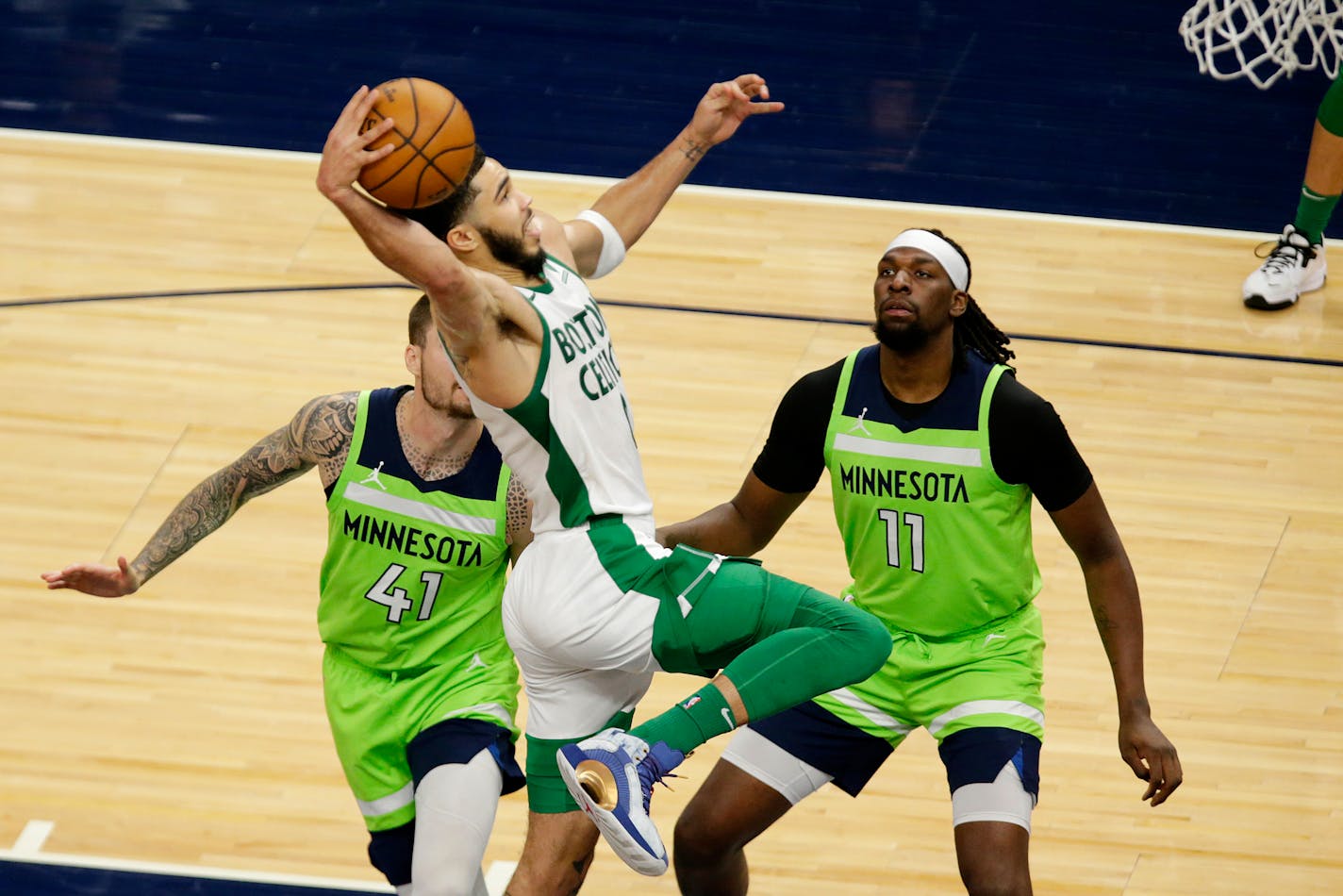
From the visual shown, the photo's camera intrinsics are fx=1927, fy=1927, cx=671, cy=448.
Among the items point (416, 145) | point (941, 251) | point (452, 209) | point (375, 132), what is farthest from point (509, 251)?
point (941, 251)

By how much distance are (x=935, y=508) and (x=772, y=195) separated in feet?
18.7

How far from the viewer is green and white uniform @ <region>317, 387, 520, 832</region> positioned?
509 centimetres

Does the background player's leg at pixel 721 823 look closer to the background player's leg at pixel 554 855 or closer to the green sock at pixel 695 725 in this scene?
the background player's leg at pixel 554 855

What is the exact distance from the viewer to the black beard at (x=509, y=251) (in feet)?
14.9

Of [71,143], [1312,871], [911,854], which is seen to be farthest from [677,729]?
[71,143]

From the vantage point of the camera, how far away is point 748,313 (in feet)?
31.0

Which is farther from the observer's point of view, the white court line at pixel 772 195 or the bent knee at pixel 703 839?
the white court line at pixel 772 195

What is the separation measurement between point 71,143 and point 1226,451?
6.62 metres

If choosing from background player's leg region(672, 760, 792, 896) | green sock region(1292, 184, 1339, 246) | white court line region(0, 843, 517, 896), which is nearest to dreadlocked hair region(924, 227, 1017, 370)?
background player's leg region(672, 760, 792, 896)

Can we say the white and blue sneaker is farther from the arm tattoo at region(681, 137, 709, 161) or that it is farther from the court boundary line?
the court boundary line

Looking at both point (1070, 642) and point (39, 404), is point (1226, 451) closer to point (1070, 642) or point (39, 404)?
point (1070, 642)

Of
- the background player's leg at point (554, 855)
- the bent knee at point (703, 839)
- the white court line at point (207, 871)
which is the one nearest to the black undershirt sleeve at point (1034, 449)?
the bent knee at point (703, 839)

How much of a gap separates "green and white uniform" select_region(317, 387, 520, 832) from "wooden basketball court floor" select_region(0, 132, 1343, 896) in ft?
3.46

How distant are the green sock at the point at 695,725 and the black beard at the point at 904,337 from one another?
44.5 inches
